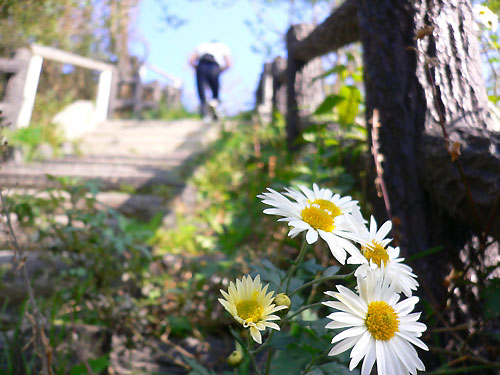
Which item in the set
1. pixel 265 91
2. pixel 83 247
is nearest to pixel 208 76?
pixel 265 91

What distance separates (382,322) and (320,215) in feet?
0.62

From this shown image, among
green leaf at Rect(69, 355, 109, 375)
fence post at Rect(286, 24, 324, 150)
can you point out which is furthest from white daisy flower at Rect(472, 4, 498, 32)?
fence post at Rect(286, 24, 324, 150)

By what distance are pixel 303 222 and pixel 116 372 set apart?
1.03 metres

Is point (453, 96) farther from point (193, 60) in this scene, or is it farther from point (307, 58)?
point (193, 60)

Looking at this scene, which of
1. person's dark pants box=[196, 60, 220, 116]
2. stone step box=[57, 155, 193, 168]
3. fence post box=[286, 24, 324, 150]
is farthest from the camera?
person's dark pants box=[196, 60, 220, 116]

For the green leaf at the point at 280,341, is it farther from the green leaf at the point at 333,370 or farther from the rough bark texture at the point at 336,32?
the rough bark texture at the point at 336,32

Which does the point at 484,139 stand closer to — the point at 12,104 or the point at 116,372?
the point at 116,372

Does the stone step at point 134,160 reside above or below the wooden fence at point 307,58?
below

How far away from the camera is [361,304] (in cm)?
57

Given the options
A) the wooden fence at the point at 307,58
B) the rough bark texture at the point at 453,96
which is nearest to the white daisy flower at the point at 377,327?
the rough bark texture at the point at 453,96

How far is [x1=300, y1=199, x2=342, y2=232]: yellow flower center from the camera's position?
2.05 feet

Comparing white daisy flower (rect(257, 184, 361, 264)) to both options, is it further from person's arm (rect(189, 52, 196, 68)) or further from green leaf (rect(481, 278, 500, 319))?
person's arm (rect(189, 52, 196, 68))

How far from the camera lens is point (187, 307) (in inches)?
64.9

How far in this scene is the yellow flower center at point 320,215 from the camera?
624 millimetres
